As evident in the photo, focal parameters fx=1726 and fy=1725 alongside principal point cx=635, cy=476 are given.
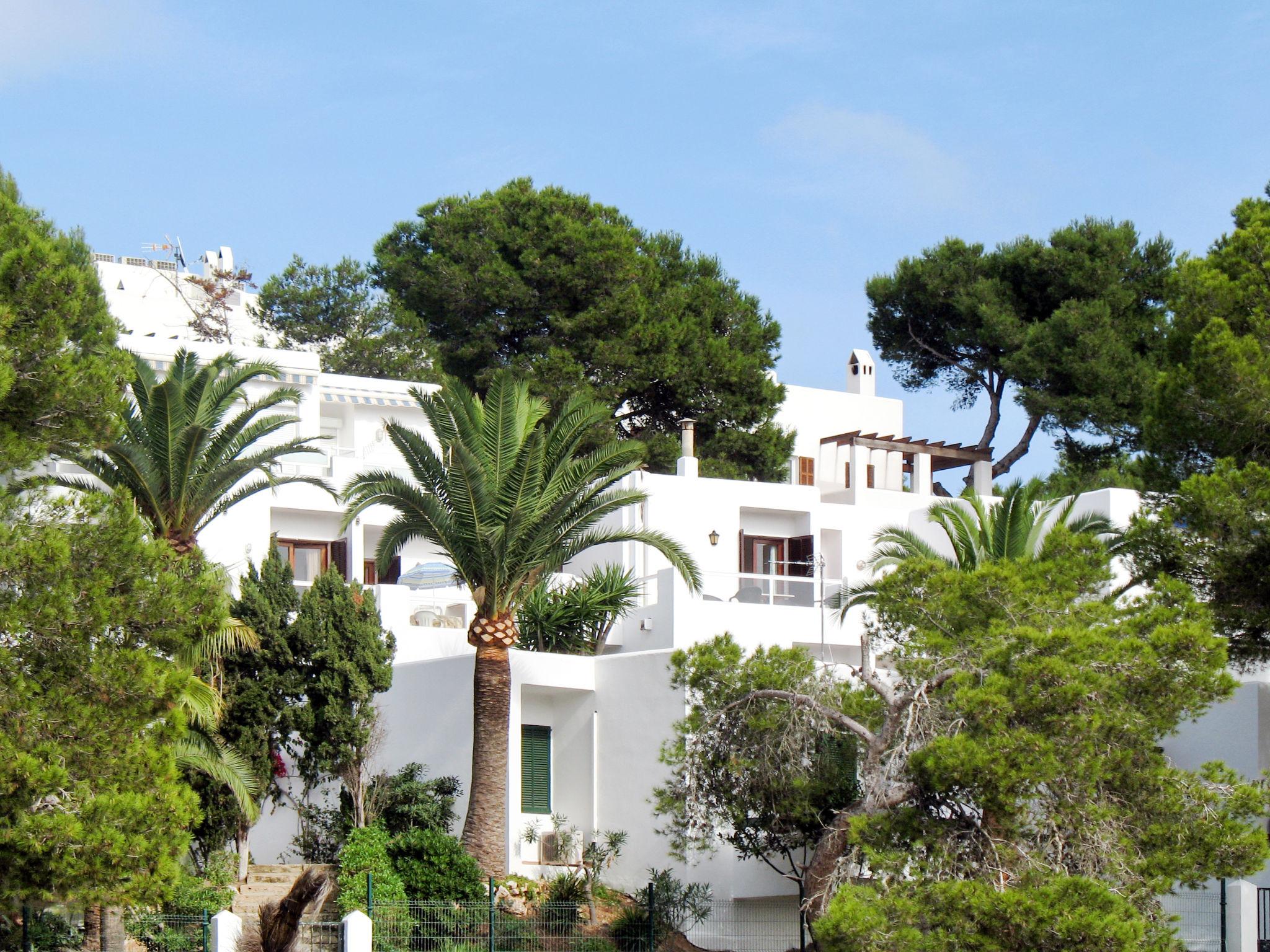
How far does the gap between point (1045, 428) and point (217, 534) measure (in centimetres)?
2309

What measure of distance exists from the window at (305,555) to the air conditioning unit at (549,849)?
11.8m

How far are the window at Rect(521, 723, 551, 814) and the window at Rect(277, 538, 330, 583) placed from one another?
34.5 ft

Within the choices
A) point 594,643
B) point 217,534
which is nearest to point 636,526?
point 594,643

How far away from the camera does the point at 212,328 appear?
52688 millimetres

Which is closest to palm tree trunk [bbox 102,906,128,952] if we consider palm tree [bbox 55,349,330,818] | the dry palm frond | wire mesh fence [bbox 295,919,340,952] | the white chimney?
the dry palm frond

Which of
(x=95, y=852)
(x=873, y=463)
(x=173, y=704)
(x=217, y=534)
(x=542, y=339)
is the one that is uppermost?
(x=542, y=339)

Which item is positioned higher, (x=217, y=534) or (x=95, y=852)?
(x=217, y=534)

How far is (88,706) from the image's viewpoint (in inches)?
647

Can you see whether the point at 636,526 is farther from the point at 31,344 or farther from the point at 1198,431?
the point at 31,344

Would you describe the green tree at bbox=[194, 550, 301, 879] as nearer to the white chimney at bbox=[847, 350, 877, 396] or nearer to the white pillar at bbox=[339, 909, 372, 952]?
the white pillar at bbox=[339, 909, 372, 952]

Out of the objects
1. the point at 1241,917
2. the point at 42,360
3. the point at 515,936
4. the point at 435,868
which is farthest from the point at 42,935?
the point at 1241,917

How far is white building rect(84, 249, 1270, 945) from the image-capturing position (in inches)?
984

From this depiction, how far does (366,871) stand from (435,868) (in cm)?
90

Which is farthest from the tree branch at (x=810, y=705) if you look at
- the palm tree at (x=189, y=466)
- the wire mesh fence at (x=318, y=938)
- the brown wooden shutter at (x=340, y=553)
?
the brown wooden shutter at (x=340, y=553)
